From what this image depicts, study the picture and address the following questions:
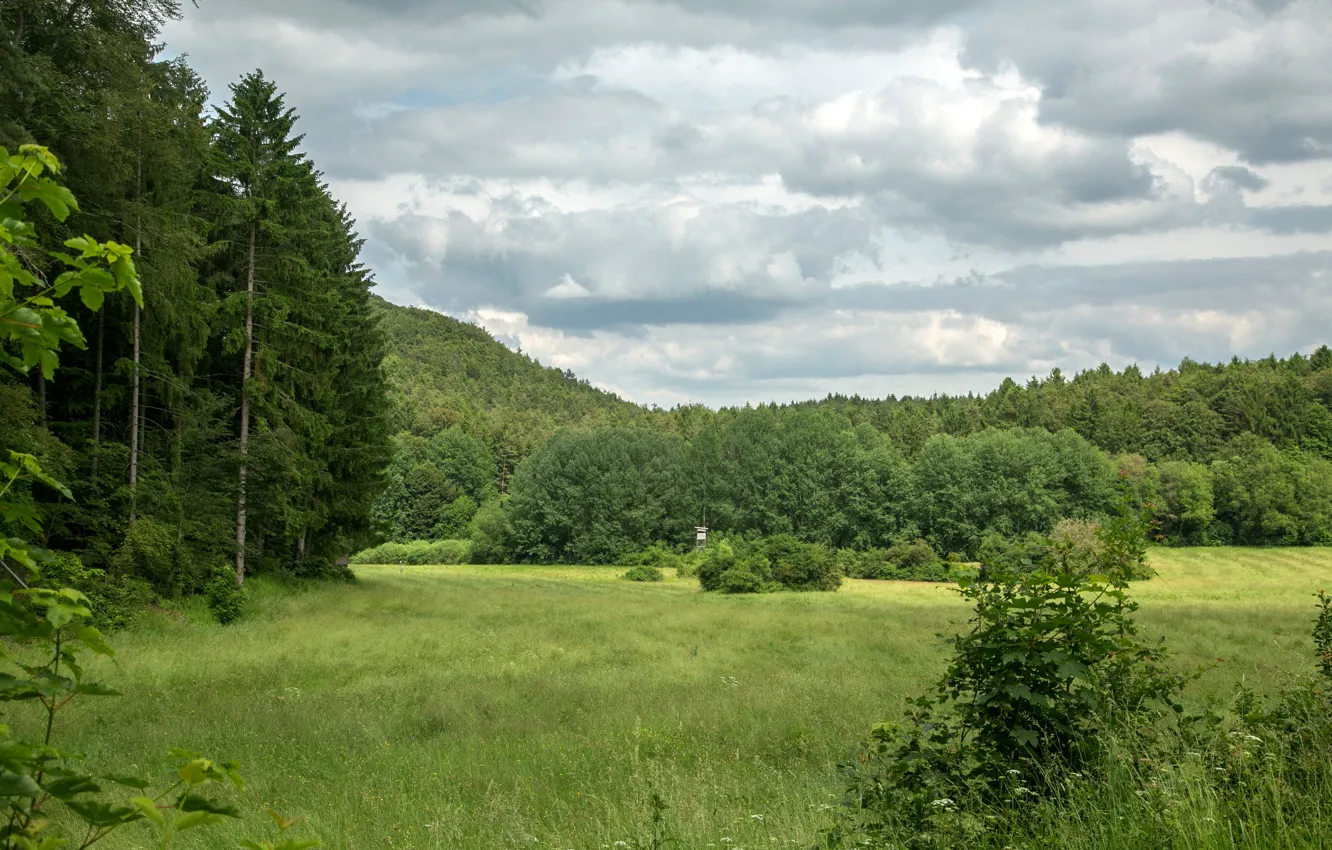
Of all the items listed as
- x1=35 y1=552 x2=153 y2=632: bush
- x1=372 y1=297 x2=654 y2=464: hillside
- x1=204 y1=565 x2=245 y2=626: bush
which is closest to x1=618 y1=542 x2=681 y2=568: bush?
x1=372 y1=297 x2=654 y2=464: hillside

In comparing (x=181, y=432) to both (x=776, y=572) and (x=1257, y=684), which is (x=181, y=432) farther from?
(x=776, y=572)

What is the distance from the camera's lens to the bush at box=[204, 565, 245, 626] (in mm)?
23703

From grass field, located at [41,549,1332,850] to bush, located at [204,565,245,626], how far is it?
746 millimetres

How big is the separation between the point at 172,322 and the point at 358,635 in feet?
31.3

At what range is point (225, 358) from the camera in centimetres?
2811

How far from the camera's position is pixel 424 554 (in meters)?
90.8

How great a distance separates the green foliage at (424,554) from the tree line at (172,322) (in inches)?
2222

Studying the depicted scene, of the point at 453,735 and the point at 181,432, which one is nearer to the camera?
the point at 453,735

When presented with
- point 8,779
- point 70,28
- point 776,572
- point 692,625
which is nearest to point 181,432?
point 70,28


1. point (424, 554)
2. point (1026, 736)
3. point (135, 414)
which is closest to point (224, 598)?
point (135, 414)

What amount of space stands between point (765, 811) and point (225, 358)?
2669 centimetres

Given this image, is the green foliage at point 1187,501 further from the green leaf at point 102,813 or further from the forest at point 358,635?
the green leaf at point 102,813

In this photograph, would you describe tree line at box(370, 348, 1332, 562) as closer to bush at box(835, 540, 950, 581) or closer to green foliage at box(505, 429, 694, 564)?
green foliage at box(505, 429, 694, 564)

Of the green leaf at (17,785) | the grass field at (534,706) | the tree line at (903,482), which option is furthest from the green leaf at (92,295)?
the tree line at (903,482)
